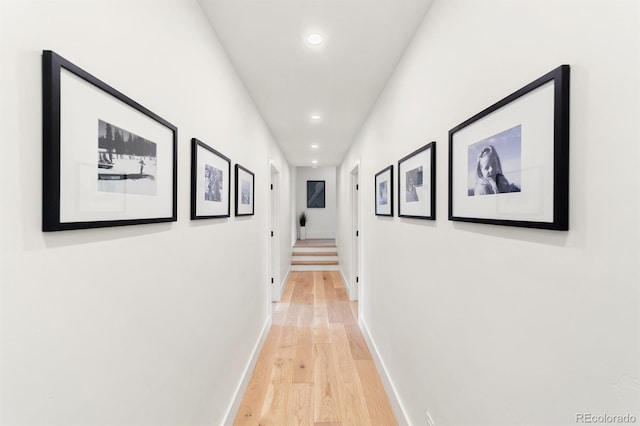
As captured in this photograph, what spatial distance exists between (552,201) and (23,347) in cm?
121

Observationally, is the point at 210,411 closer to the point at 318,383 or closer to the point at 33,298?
the point at 318,383

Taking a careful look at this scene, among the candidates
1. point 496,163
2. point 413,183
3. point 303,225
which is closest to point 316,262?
point 303,225

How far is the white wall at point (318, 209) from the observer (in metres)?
8.49

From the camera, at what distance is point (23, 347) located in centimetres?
58

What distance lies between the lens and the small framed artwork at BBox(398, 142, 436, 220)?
144 cm

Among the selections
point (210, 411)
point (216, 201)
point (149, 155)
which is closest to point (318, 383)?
point (210, 411)

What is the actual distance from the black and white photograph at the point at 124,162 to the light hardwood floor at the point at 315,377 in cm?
180

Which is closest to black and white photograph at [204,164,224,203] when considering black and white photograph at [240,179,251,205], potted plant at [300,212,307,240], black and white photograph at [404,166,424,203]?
black and white photograph at [240,179,251,205]

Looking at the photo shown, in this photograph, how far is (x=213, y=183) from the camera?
1604 millimetres

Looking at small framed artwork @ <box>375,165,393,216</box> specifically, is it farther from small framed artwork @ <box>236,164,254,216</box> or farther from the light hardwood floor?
the light hardwood floor

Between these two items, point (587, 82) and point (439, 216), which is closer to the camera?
point (587, 82)

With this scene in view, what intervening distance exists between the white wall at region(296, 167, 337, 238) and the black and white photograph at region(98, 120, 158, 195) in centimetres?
748

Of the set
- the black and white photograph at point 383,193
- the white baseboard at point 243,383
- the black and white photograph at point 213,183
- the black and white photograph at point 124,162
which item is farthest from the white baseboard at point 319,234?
the black and white photograph at point 124,162

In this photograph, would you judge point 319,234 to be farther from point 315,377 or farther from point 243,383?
point 243,383
